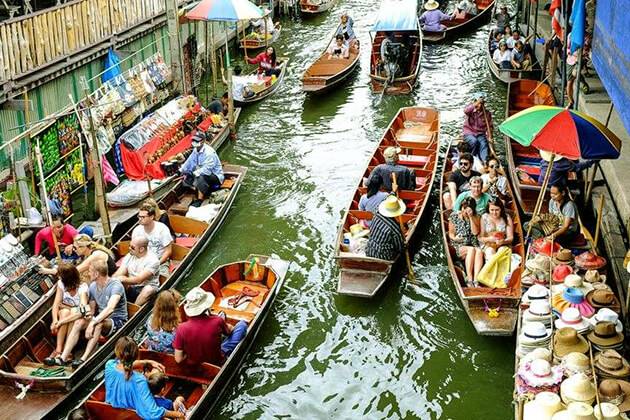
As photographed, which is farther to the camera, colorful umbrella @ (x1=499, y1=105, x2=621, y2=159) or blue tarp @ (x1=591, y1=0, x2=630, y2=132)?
colorful umbrella @ (x1=499, y1=105, x2=621, y2=159)

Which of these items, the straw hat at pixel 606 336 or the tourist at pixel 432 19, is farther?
the tourist at pixel 432 19

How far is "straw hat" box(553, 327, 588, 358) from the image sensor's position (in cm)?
754

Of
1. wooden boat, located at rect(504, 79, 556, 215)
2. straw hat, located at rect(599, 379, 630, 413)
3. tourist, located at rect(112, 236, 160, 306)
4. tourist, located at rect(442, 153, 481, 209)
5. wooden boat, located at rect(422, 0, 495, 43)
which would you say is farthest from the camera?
wooden boat, located at rect(422, 0, 495, 43)

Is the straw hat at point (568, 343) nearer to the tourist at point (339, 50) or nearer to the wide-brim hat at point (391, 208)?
the wide-brim hat at point (391, 208)

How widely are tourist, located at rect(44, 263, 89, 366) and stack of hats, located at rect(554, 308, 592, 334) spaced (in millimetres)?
5579

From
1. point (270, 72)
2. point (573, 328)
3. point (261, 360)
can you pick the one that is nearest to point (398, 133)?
point (270, 72)

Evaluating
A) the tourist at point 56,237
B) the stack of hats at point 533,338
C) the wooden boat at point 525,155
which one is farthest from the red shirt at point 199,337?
the wooden boat at point 525,155

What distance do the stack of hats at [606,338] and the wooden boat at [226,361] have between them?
4039 millimetres

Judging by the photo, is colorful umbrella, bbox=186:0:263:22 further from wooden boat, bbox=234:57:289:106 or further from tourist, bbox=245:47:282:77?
tourist, bbox=245:47:282:77

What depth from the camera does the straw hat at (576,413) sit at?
6590 mm

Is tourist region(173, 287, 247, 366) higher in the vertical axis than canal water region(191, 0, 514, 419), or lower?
higher

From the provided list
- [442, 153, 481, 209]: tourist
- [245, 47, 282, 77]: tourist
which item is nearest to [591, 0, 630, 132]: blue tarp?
[442, 153, 481, 209]: tourist

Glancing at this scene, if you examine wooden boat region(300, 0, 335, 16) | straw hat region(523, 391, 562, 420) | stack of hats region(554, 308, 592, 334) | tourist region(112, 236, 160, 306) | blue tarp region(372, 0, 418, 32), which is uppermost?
blue tarp region(372, 0, 418, 32)

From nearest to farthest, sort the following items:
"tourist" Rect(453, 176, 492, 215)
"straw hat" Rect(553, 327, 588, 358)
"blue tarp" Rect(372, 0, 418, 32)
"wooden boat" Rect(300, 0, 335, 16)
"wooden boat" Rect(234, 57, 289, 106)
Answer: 1. "straw hat" Rect(553, 327, 588, 358)
2. "tourist" Rect(453, 176, 492, 215)
3. "wooden boat" Rect(234, 57, 289, 106)
4. "blue tarp" Rect(372, 0, 418, 32)
5. "wooden boat" Rect(300, 0, 335, 16)
